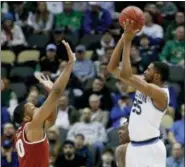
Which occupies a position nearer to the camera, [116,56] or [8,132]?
[116,56]

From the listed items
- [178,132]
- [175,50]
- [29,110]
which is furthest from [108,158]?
[29,110]

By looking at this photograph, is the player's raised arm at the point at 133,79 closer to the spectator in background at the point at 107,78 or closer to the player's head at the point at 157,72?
the player's head at the point at 157,72

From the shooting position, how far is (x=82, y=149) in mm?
13500

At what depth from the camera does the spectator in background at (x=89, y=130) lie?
45.4 ft

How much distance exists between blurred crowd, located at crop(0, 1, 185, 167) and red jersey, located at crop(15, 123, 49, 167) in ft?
12.3

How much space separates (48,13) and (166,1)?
2.27 meters

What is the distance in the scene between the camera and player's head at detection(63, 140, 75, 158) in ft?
43.1

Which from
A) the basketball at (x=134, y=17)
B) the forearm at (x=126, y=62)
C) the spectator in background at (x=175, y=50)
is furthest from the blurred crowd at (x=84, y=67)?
the basketball at (x=134, y=17)

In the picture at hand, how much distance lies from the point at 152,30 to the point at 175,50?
76cm

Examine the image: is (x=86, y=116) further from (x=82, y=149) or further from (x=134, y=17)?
(x=134, y=17)

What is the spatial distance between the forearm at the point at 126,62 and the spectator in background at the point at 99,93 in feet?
20.1

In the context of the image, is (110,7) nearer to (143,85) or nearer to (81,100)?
(81,100)

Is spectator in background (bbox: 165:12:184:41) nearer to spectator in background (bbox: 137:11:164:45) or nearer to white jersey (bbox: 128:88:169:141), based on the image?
spectator in background (bbox: 137:11:164:45)

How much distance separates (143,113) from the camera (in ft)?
28.5
